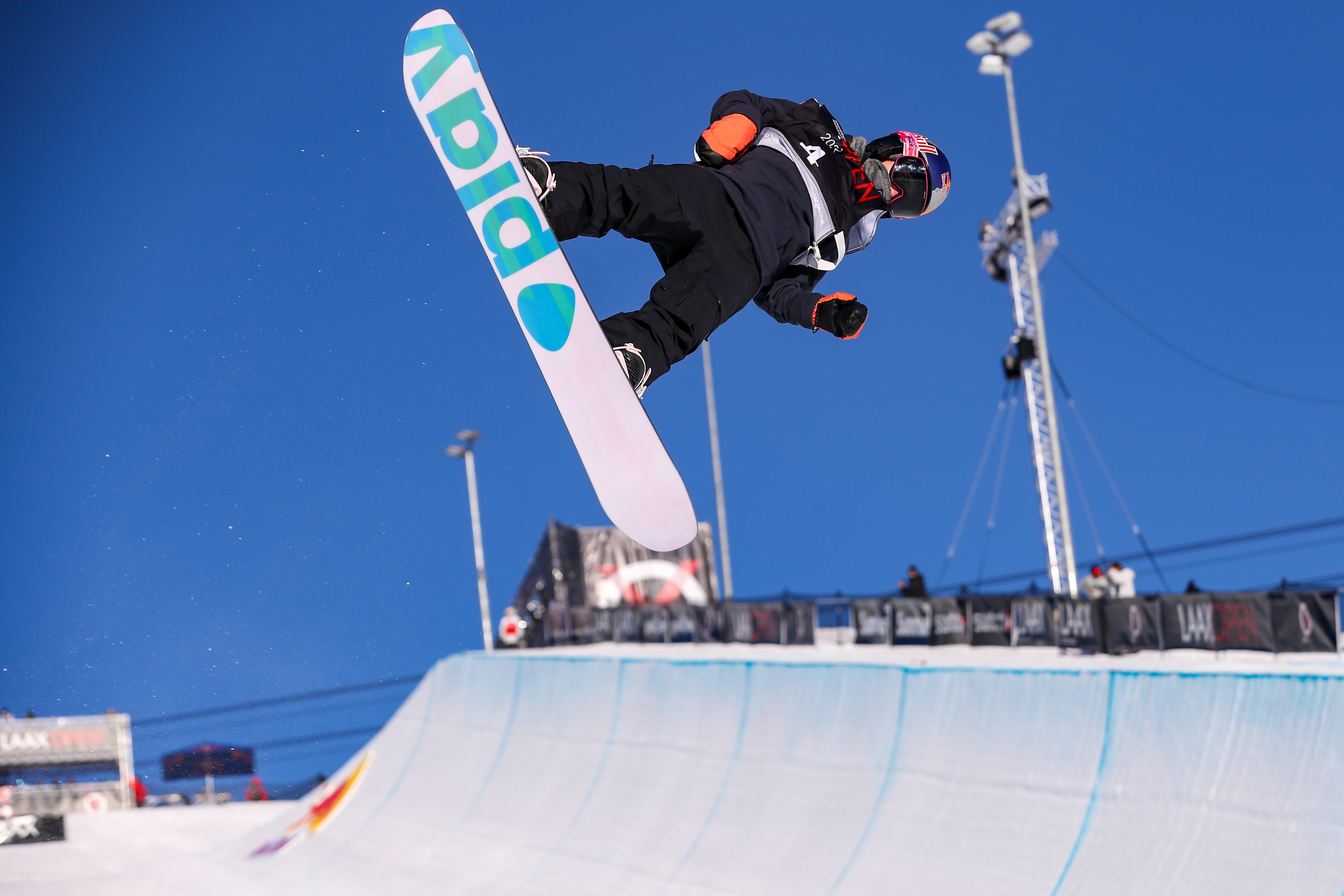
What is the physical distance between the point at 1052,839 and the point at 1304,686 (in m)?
1.71

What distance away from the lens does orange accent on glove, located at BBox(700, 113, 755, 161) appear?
356 centimetres

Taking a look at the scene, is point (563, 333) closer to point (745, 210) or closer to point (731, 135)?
point (745, 210)

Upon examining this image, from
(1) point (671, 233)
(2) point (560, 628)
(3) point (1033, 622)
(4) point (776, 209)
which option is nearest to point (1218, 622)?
(3) point (1033, 622)

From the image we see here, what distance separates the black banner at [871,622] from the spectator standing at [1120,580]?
2659 millimetres

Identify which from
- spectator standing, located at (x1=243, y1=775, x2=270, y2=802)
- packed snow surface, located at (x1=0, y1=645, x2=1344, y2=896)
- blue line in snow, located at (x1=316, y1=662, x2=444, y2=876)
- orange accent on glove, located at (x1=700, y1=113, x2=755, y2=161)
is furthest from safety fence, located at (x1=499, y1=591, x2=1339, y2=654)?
orange accent on glove, located at (x1=700, y1=113, x2=755, y2=161)

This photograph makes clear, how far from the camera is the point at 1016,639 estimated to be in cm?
1283

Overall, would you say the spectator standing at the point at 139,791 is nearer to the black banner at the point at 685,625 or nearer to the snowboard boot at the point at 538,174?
the black banner at the point at 685,625

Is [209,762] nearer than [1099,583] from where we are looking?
No

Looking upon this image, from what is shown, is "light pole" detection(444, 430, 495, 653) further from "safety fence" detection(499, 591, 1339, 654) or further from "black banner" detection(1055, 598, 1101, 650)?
"black banner" detection(1055, 598, 1101, 650)

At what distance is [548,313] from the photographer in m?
3.27

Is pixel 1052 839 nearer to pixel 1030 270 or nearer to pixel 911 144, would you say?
pixel 911 144

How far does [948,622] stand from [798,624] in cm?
202

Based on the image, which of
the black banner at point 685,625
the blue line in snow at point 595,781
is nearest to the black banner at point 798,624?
the black banner at point 685,625

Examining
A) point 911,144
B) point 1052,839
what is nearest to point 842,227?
point 911,144
